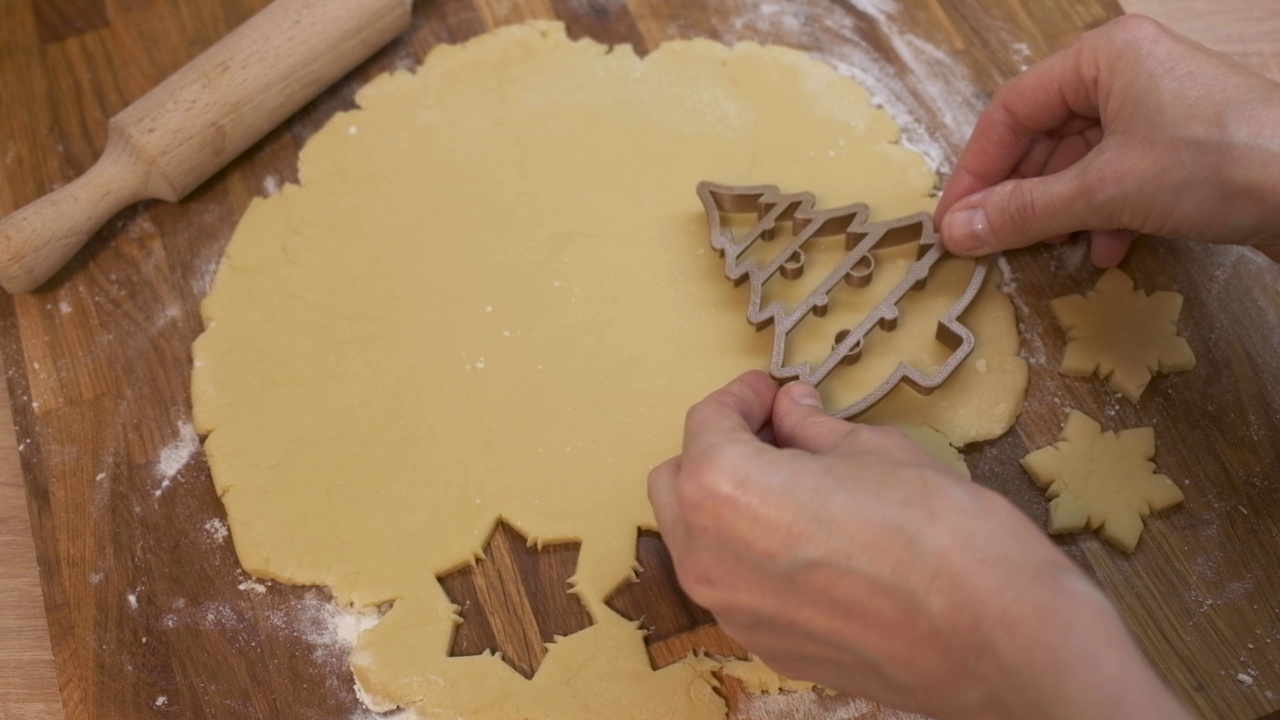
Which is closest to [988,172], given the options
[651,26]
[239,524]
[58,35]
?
[651,26]

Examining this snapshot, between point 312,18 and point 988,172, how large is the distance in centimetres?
126

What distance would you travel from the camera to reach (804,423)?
1336 millimetres

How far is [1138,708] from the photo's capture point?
37.4 inches

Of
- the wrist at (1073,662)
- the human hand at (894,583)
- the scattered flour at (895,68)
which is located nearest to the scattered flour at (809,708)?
the human hand at (894,583)

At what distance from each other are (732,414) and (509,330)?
20.6 inches

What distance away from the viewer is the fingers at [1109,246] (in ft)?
5.48

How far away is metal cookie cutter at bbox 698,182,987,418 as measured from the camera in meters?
1.53

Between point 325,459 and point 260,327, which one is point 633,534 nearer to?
point 325,459

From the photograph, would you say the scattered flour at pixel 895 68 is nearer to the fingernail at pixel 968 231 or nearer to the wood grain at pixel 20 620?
the fingernail at pixel 968 231

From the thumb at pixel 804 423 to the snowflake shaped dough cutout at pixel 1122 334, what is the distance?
51 centimetres

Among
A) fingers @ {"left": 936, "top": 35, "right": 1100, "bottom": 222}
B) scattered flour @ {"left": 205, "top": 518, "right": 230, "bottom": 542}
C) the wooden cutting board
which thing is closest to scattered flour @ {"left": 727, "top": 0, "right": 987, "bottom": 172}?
the wooden cutting board

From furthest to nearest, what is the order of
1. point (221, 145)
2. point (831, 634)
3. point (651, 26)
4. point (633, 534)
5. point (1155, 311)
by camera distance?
1. point (651, 26)
2. point (221, 145)
3. point (1155, 311)
4. point (633, 534)
5. point (831, 634)

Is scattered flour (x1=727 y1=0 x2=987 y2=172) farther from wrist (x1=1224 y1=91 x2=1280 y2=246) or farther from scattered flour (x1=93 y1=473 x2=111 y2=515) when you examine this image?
scattered flour (x1=93 y1=473 x2=111 y2=515)

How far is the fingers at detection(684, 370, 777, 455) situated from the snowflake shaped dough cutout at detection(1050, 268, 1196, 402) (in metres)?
0.56
